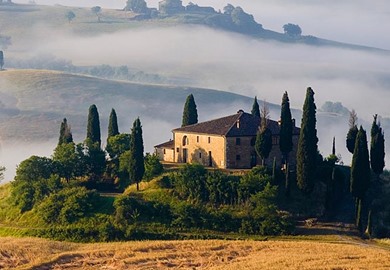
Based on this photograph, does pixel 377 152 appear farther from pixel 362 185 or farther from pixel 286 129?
pixel 286 129

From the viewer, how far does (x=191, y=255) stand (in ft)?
177

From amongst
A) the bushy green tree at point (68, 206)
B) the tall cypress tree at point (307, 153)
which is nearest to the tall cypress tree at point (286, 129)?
the tall cypress tree at point (307, 153)

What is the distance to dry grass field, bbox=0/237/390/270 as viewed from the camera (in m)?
49.5

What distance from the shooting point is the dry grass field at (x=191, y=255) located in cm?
4950

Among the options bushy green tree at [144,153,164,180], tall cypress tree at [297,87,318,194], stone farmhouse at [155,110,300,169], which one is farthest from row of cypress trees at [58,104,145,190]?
tall cypress tree at [297,87,318,194]

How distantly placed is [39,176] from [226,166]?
2125cm

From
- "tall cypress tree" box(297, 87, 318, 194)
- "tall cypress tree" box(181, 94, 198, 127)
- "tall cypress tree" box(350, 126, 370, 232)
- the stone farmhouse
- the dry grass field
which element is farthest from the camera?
"tall cypress tree" box(181, 94, 198, 127)

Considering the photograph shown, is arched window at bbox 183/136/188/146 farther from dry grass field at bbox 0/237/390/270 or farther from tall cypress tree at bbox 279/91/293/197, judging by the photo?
dry grass field at bbox 0/237/390/270

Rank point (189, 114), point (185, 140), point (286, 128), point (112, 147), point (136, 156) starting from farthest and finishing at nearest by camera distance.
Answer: point (189, 114) → point (112, 147) → point (185, 140) → point (286, 128) → point (136, 156)

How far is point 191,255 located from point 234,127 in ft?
96.1

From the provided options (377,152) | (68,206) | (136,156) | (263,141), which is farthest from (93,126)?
(377,152)

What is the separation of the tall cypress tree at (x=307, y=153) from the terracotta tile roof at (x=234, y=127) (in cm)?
1010

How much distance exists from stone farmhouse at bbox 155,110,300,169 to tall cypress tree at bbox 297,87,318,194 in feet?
32.6

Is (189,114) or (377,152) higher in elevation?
(189,114)
